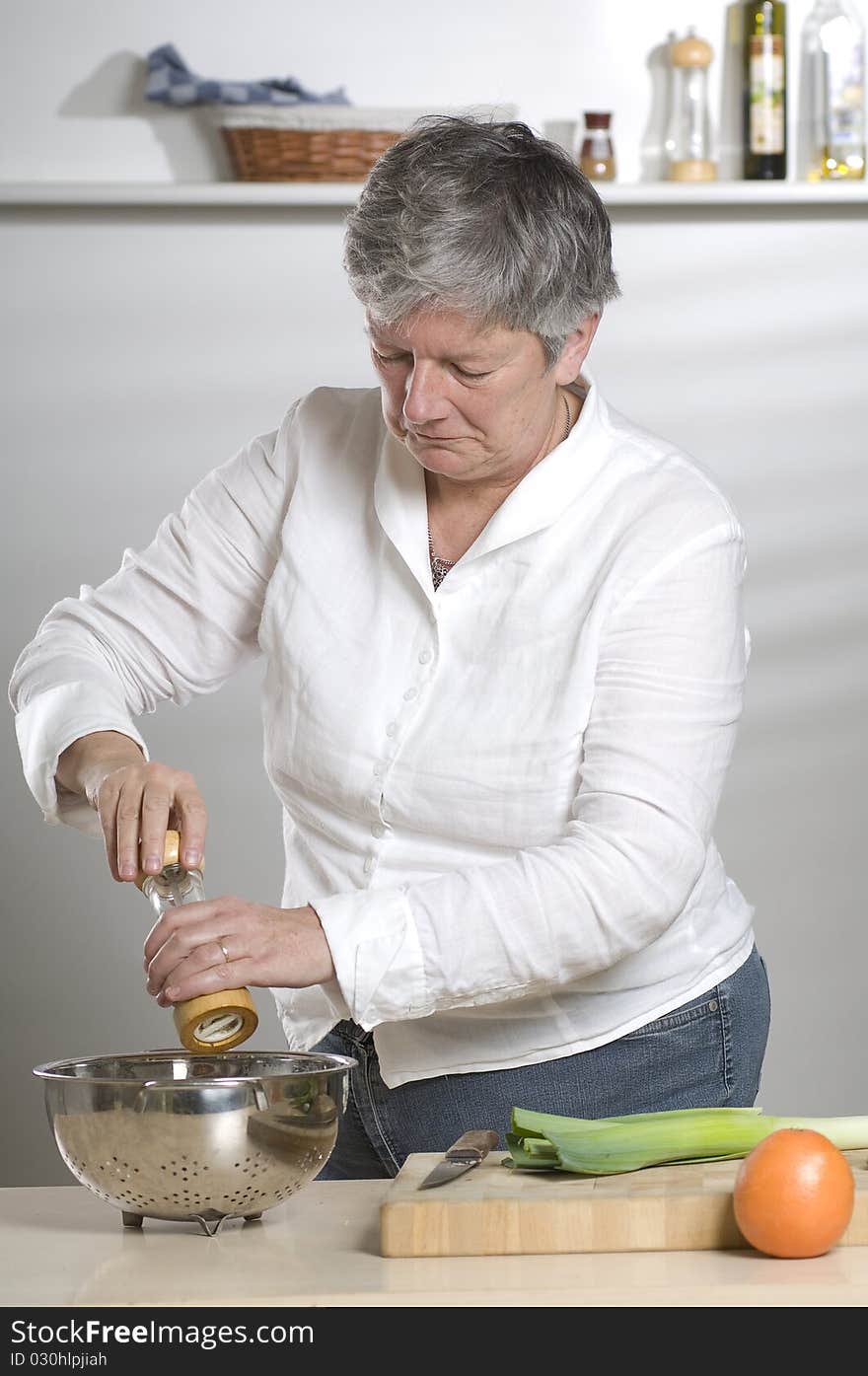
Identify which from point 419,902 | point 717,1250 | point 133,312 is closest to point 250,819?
point 133,312

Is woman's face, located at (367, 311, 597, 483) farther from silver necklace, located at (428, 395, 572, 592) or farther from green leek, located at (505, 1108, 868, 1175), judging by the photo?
→ green leek, located at (505, 1108, 868, 1175)

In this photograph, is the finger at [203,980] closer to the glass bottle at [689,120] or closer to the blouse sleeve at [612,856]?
the blouse sleeve at [612,856]

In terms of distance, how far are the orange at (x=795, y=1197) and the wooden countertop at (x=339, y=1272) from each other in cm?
2

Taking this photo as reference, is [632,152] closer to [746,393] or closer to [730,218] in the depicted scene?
[730,218]

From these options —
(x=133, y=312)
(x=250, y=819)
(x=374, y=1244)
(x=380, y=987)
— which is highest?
(x=133, y=312)

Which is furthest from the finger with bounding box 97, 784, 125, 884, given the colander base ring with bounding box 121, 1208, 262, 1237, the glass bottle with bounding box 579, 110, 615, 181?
the glass bottle with bounding box 579, 110, 615, 181

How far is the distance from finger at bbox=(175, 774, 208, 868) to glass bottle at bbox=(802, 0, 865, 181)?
78.5 inches

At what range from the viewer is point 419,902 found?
3.81ft

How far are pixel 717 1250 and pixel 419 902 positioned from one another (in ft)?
1.05

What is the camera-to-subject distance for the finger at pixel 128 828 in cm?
122

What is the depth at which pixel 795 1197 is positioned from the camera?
962mm

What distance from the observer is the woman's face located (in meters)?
1.30

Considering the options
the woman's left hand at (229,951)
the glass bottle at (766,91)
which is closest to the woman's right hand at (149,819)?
the woman's left hand at (229,951)

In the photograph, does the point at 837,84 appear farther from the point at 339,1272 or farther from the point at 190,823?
the point at 339,1272
